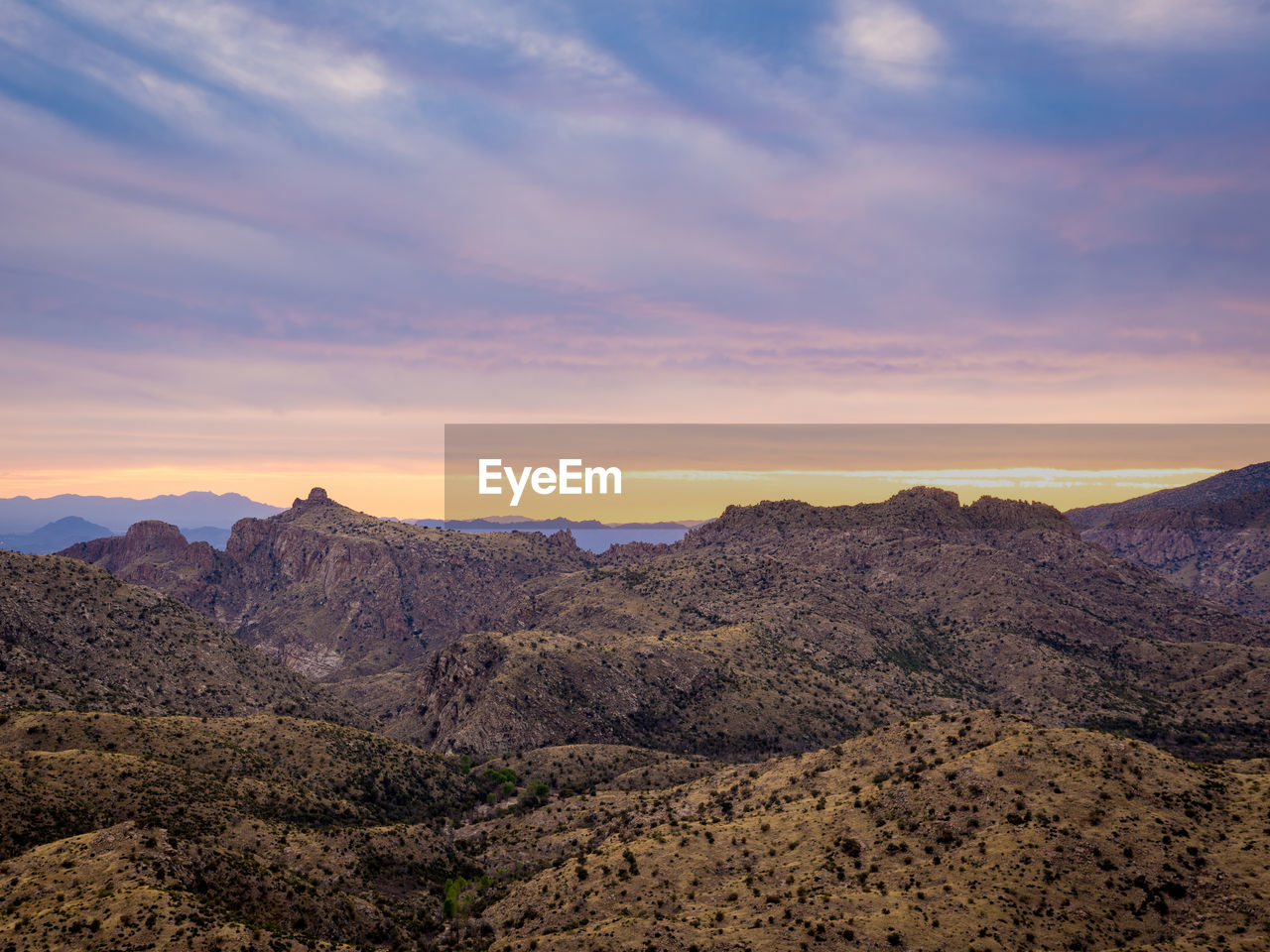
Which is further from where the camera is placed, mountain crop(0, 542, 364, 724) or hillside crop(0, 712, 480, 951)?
mountain crop(0, 542, 364, 724)

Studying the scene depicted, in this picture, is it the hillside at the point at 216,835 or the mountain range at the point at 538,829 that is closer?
the hillside at the point at 216,835

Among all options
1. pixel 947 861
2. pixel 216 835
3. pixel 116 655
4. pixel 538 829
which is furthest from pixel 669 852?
pixel 116 655

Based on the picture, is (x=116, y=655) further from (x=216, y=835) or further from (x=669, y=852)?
(x=669, y=852)

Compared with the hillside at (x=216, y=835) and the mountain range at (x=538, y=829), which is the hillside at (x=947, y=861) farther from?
the hillside at (x=216, y=835)

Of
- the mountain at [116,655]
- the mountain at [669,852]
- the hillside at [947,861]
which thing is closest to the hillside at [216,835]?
the mountain at [669,852]

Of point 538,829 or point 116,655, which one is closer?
point 538,829

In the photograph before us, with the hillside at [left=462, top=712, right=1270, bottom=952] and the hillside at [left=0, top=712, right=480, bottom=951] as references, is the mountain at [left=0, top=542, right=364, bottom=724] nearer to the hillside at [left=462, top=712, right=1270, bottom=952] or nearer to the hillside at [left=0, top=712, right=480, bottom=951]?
the hillside at [left=0, top=712, right=480, bottom=951]

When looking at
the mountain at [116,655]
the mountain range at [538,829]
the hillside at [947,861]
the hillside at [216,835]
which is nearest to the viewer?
the hillside at [216,835]

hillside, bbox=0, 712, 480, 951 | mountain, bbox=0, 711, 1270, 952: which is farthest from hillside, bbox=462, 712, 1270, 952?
hillside, bbox=0, 712, 480, 951

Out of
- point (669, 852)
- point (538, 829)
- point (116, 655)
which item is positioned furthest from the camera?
point (116, 655)
